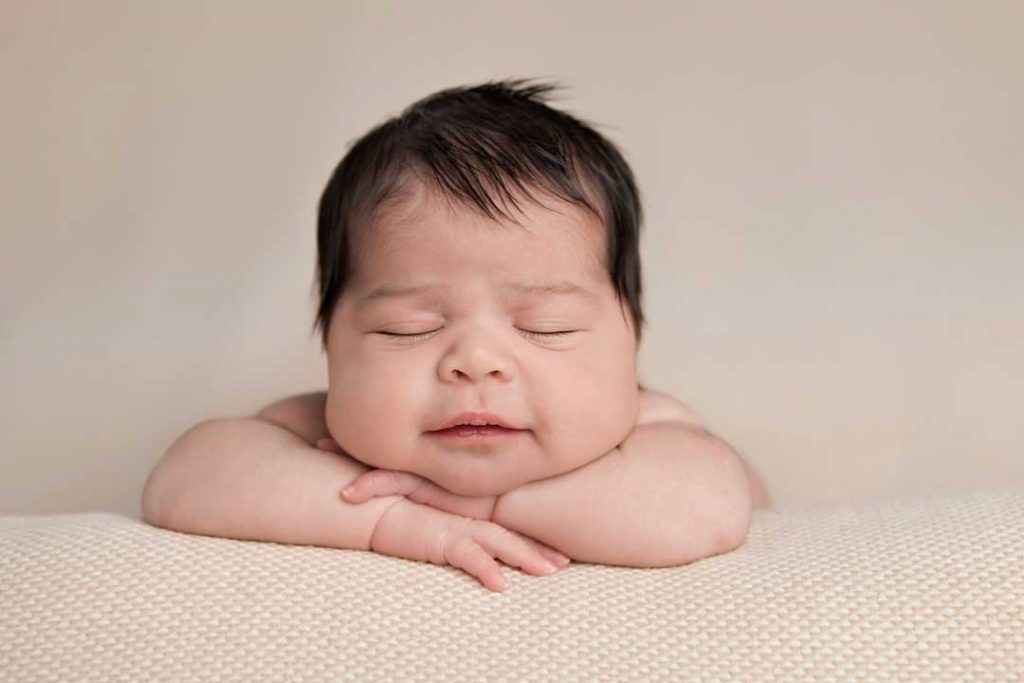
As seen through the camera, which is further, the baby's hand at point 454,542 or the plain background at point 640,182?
the plain background at point 640,182

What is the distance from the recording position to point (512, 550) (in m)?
1.41

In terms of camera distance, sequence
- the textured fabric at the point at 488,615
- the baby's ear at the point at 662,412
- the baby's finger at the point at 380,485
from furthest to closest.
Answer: the baby's ear at the point at 662,412 < the baby's finger at the point at 380,485 < the textured fabric at the point at 488,615

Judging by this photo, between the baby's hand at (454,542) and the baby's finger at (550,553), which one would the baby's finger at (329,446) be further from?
the baby's finger at (550,553)

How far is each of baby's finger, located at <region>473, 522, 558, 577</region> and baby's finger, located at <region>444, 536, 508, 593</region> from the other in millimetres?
14

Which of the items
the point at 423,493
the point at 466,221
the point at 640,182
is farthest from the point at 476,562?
the point at 640,182

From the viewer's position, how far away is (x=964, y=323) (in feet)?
8.27

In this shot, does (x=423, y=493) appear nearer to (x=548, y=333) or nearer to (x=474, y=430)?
(x=474, y=430)

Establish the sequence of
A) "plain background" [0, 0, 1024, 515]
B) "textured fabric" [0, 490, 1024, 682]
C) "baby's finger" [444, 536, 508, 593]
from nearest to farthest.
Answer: "textured fabric" [0, 490, 1024, 682]
"baby's finger" [444, 536, 508, 593]
"plain background" [0, 0, 1024, 515]

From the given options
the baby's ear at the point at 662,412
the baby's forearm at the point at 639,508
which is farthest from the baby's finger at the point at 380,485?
the baby's ear at the point at 662,412

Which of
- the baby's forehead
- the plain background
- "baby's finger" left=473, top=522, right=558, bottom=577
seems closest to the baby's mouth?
"baby's finger" left=473, top=522, right=558, bottom=577

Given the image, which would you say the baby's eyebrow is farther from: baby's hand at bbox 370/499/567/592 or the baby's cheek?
baby's hand at bbox 370/499/567/592

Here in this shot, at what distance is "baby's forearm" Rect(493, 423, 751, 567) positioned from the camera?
142 cm

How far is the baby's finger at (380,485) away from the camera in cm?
145

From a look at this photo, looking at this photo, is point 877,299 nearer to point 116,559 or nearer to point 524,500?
point 524,500
